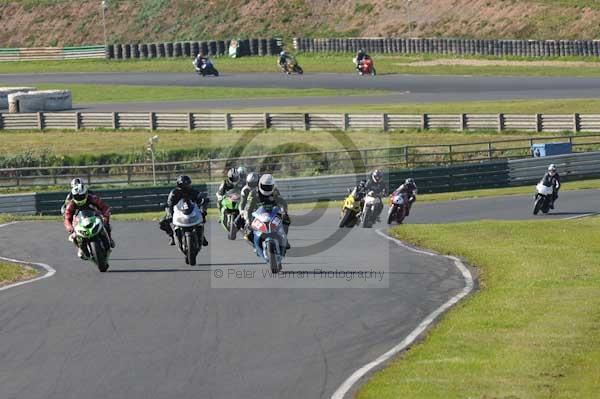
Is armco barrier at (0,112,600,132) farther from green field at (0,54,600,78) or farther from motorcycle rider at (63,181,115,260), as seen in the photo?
motorcycle rider at (63,181,115,260)

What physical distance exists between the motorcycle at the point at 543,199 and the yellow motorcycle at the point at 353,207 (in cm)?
571

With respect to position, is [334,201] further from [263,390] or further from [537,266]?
[263,390]

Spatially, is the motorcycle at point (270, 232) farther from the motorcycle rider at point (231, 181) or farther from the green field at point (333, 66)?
the green field at point (333, 66)

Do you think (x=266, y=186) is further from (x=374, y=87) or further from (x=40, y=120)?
(x=374, y=87)

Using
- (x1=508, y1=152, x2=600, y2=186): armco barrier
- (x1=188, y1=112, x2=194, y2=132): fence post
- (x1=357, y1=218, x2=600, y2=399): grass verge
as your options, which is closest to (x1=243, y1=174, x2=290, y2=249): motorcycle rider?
(x1=357, y1=218, x2=600, y2=399): grass verge

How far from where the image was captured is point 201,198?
23.0 metres

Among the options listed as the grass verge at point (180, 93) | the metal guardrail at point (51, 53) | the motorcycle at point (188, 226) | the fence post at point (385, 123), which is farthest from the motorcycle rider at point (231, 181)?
the metal guardrail at point (51, 53)

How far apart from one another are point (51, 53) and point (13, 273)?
78957 millimetres

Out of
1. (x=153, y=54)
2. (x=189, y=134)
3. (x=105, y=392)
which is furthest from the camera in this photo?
(x=153, y=54)

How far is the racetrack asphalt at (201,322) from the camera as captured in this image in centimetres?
1342

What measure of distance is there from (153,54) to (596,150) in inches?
1999

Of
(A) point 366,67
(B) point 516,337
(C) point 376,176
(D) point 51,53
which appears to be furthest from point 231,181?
(D) point 51,53

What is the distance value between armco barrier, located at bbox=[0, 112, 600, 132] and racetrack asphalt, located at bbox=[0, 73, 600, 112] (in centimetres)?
546

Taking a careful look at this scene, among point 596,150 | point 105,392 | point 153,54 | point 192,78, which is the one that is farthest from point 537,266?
point 153,54
